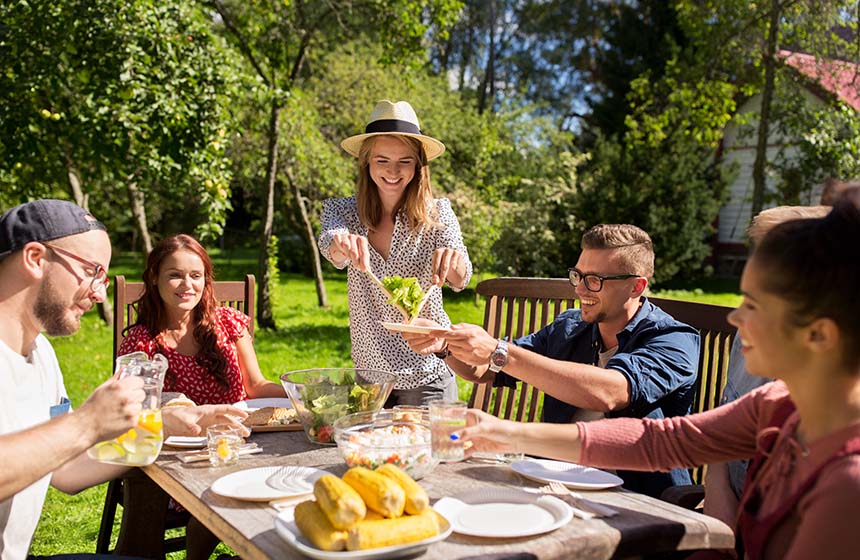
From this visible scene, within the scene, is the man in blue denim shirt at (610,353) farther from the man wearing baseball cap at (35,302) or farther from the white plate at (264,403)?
the man wearing baseball cap at (35,302)

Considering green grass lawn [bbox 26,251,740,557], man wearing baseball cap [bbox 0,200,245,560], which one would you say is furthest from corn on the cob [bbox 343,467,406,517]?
green grass lawn [bbox 26,251,740,557]

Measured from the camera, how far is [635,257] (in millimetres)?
3109

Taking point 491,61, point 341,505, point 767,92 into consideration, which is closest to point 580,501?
point 341,505

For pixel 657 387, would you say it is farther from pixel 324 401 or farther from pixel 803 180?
pixel 803 180

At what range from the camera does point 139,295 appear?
4047mm

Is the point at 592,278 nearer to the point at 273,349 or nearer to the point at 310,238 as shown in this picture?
the point at 273,349

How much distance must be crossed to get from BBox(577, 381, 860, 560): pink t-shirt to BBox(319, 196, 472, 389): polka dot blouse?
1.54 meters

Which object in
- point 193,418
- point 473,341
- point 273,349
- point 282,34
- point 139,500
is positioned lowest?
point 273,349

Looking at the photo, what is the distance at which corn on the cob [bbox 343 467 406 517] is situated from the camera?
1732 mm

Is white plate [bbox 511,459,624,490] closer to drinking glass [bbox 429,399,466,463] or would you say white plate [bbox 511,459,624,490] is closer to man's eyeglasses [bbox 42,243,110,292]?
drinking glass [bbox 429,399,466,463]

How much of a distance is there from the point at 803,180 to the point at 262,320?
41.9 feet

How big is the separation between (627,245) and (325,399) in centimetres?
142

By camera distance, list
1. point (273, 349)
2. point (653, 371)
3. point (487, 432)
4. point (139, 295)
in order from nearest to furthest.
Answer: point (487, 432), point (653, 371), point (139, 295), point (273, 349)

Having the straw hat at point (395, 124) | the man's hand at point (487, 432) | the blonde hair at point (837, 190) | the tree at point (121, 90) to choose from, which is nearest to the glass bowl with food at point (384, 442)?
the man's hand at point (487, 432)
